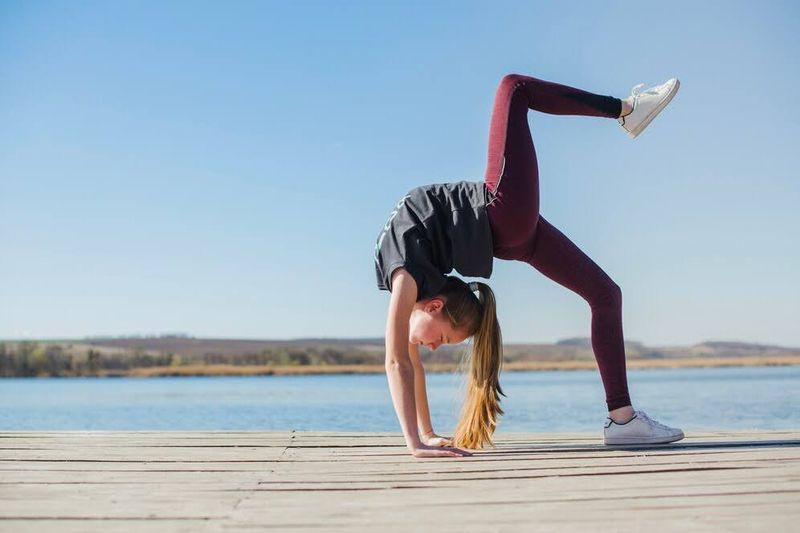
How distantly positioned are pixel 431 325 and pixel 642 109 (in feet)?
4.49

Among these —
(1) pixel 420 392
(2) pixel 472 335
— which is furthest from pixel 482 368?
(1) pixel 420 392

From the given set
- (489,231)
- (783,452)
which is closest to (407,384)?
(489,231)

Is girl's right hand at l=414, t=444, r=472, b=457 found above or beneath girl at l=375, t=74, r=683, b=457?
beneath

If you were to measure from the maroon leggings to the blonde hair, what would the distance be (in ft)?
0.80

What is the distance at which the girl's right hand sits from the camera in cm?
298

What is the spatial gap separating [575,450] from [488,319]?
2.19 feet

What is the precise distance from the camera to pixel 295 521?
1896 mm

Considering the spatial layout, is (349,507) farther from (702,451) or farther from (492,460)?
(702,451)

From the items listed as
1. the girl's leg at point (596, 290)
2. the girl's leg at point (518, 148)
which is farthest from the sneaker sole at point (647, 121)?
the girl's leg at point (596, 290)

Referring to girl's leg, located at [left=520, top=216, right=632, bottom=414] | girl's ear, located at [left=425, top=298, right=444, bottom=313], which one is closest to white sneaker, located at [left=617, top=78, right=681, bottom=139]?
girl's leg, located at [left=520, top=216, right=632, bottom=414]

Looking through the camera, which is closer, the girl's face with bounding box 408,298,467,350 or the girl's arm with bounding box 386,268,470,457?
the girl's arm with bounding box 386,268,470,457

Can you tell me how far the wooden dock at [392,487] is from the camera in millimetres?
1878

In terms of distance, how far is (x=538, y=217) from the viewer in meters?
3.38

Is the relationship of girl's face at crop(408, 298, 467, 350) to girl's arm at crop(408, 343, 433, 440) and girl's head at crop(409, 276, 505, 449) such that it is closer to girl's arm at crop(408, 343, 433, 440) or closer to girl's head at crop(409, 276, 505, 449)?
girl's head at crop(409, 276, 505, 449)
